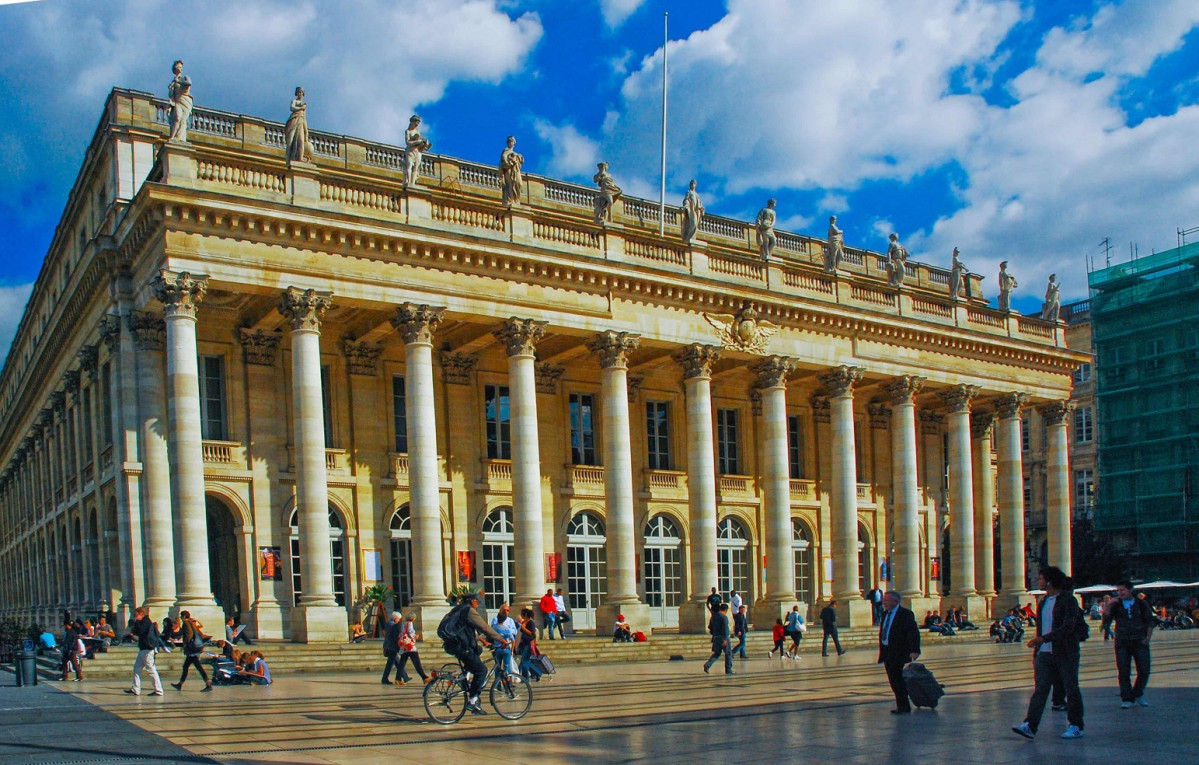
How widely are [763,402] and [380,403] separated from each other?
1144 cm

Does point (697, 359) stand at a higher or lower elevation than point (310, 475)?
higher

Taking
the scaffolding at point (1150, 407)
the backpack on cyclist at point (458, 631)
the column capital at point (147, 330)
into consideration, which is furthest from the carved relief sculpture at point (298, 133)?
the scaffolding at point (1150, 407)

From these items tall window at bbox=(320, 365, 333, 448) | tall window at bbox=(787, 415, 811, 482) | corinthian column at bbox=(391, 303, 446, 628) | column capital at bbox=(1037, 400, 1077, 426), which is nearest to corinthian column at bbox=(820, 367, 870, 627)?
tall window at bbox=(787, 415, 811, 482)

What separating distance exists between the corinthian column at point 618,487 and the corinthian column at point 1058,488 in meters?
19.4

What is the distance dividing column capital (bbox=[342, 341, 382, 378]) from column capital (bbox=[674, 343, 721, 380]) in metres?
8.49

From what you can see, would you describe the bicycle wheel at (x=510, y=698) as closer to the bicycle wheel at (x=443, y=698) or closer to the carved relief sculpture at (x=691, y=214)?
the bicycle wheel at (x=443, y=698)

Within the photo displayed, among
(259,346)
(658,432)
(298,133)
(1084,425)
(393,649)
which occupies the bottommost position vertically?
(393,649)

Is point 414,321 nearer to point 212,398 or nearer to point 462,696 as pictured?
point 212,398

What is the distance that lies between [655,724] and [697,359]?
21.2 metres

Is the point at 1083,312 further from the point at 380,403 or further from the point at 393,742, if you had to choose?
the point at 393,742

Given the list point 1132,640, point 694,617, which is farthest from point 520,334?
point 1132,640

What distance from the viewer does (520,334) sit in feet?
103

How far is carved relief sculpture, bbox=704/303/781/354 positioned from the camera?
116 ft

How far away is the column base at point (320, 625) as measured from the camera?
27.1m
